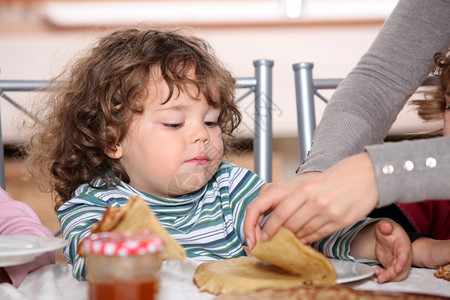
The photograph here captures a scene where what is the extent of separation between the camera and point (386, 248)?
1042 millimetres

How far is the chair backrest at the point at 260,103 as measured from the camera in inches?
73.1

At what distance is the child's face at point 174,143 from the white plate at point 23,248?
0.36 m

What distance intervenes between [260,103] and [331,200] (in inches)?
44.8

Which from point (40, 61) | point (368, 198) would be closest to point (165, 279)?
point (368, 198)

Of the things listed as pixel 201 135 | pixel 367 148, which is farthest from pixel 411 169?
pixel 201 135

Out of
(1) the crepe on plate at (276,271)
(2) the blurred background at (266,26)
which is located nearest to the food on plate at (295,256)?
(1) the crepe on plate at (276,271)

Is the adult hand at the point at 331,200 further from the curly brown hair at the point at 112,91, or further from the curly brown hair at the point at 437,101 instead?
the curly brown hair at the point at 437,101

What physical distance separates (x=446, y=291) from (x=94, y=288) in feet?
1.74

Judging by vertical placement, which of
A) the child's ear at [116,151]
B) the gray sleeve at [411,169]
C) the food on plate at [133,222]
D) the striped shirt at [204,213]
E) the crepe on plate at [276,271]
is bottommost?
the striped shirt at [204,213]

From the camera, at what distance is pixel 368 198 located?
2.64 ft

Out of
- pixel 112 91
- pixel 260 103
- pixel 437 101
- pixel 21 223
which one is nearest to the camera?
pixel 21 223

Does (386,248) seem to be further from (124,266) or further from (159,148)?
(124,266)

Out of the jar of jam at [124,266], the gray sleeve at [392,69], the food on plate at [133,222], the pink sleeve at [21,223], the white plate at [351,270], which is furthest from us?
the gray sleeve at [392,69]

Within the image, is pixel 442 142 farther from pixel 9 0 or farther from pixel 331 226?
pixel 9 0
